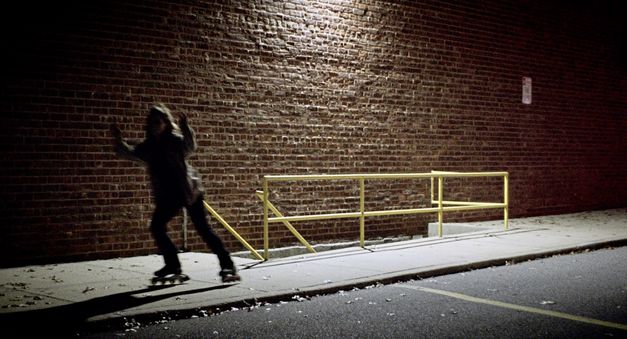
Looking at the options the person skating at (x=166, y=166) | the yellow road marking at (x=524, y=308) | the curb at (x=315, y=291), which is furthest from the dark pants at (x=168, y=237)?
the yellow road marking at (x=524, y=308)

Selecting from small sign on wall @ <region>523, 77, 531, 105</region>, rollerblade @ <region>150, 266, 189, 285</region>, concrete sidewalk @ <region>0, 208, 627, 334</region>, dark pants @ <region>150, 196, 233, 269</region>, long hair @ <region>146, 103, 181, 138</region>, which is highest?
small sign on wall @ <region>523, 77, 531, 105</region>

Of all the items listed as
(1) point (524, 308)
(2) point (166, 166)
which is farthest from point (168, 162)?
(1) point (524, 308)

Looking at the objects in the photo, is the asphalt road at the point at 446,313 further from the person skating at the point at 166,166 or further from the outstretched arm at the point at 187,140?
the outstretched arm at the point at 187,140

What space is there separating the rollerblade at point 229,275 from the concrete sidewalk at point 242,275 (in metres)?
0.10

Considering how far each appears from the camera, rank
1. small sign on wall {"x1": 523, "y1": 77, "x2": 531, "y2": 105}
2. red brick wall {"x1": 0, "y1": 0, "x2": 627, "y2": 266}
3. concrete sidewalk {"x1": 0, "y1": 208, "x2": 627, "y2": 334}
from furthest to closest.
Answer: small sign on wall {"x1": 523, "y1": 77, "x2": 531, "y2": 105} → red brick wall {"x1": 0, "y1": 0, "x2": 627, "y2": 266} → concrete sidewalk {"x1": 0, "y1": 208, "x2": 627, "y2": 334}

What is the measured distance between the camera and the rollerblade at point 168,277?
760 centimetres

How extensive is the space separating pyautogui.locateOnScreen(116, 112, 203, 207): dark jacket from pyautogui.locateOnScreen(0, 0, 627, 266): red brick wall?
2224 mm

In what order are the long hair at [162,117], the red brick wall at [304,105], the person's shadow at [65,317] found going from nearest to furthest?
the person's shadow at [65,317]
the long hair at [162,117]
the red brick wall at [304,105]

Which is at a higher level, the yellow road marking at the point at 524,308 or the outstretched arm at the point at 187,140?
the outstretched arm at the point at 187,140

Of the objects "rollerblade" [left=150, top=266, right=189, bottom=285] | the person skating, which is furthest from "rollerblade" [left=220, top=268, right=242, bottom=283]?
"rollerblade" [left=150, top=266, right=189, bottom=285]

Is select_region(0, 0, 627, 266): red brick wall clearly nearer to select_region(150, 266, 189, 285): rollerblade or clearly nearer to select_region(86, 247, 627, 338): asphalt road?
select_region(150, 266, 189, 285): rollerblade

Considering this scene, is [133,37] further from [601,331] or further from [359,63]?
[601,331]

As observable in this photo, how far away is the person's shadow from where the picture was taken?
223 inches

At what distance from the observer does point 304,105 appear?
1182cm
